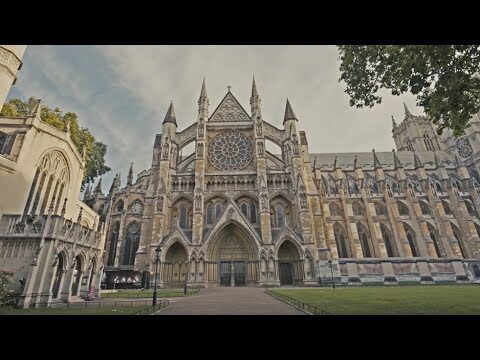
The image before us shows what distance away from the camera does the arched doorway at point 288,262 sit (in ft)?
95.2

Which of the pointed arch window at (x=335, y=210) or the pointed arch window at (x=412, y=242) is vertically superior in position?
the pointed arch window at (x=335, y=210)

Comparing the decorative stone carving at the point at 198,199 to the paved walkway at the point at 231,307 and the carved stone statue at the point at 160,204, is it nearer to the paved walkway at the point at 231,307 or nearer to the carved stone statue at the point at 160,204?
the carved stone statue at the point at 160,204

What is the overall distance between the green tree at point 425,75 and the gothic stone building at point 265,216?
20.7 meters

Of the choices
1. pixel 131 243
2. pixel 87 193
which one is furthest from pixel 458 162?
pixel 87 193

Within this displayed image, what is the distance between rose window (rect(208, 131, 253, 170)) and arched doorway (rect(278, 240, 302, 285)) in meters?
11.5

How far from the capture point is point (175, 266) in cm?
2867

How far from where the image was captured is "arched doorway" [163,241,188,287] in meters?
27.7

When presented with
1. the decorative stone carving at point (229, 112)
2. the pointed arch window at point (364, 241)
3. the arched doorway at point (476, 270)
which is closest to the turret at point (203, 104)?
the decorative stone carving at point (229, 112)

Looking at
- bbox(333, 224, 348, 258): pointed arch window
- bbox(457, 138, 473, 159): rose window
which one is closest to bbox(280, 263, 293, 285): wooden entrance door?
bbox(333, 224, 348, 258): pointed arch window

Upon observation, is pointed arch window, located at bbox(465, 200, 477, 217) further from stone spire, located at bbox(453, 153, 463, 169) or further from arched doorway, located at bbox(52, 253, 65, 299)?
arched doorway, located at bbox(52, 253, 65, 299)

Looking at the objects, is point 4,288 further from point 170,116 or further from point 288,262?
point 170,116

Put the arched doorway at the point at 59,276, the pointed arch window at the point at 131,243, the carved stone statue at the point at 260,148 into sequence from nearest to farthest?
the arched doorway at the point at 59,276, the carved stone statue at the point at 260,148, the pointed arch window at the point at 131,243

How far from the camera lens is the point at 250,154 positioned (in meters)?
34.0
